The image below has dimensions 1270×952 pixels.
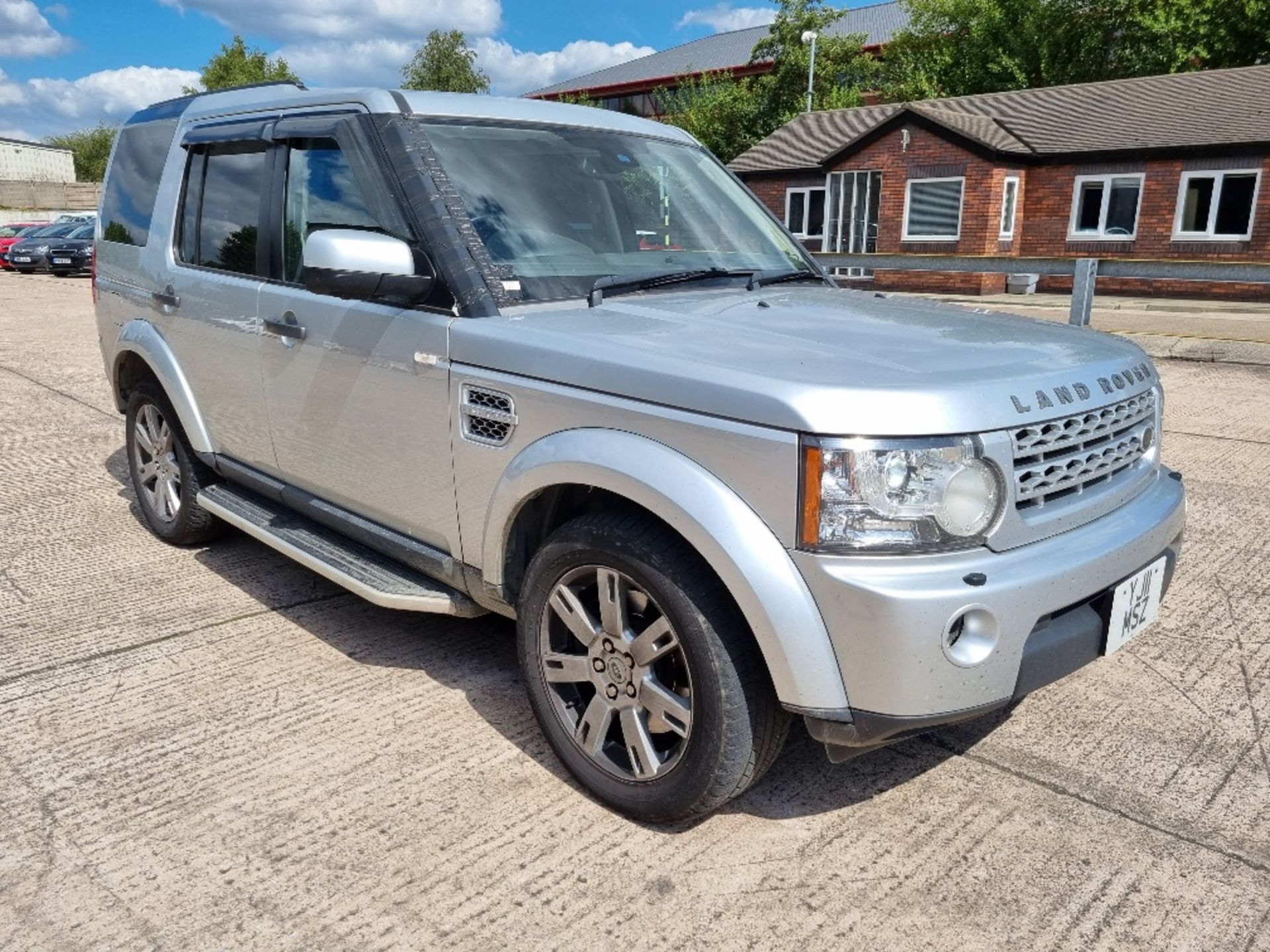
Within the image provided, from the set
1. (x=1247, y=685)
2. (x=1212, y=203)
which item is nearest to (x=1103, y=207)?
(x=1212, y=203)

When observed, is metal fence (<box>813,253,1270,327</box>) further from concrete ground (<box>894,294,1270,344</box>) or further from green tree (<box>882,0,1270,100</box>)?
green tree (<box>882,0,1270,100</box>)

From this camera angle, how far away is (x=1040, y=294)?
22.6m

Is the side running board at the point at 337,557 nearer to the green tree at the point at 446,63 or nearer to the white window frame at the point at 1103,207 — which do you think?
the white window frame at the point at 1103,207

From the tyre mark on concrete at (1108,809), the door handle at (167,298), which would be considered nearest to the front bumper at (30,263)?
the door handle at (167,298)

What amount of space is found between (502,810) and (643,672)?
0.59 m

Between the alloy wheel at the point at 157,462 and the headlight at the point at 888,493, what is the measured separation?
11.6 ft

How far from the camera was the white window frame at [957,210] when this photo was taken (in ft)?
80.4

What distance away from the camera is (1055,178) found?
24.2 metres

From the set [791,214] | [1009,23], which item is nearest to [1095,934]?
[791,214]

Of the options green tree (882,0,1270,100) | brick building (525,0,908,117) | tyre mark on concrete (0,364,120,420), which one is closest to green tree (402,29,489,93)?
brick building (525,0,908,117)

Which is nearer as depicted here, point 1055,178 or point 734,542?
point 734,542

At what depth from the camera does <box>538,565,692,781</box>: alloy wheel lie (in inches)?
102

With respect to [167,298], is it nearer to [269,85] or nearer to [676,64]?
[269,85]

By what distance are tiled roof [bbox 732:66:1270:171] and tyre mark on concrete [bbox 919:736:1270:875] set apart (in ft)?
73.7
